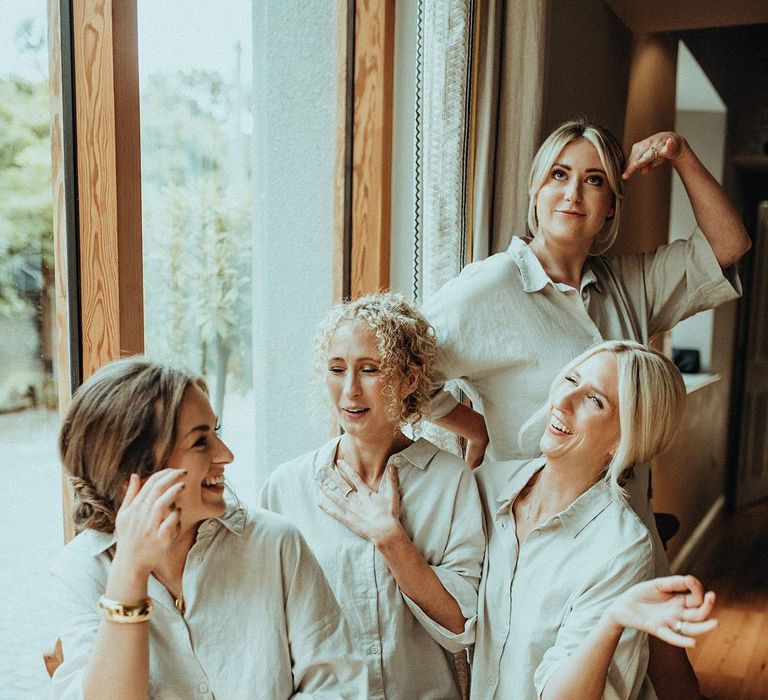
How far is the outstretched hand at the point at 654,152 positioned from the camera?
1826 millimetres

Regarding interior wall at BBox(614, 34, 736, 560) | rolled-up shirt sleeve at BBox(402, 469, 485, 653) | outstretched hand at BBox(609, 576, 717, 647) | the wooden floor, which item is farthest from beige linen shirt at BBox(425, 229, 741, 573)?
the wooden floor

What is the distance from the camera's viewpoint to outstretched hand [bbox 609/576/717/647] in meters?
1.12

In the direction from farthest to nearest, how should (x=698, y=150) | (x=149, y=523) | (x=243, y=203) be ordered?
(x=698, y=150), (x=243, y=203), (x=149, y=523)

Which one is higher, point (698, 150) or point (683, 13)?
point (683, 13)

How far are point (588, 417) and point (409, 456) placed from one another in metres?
0.34

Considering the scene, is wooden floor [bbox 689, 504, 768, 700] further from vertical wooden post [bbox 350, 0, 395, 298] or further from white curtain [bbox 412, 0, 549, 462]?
vertical wooden post [bbox 350, 0, 395, 298]

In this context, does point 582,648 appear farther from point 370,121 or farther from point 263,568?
point 370,121

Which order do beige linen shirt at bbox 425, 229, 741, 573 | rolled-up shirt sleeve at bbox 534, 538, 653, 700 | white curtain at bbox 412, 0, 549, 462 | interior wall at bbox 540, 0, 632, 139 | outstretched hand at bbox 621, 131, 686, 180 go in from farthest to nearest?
interior wall at bbox 540, 0, 632, 139, white curtain at bbox 412, 0, 549, 462, outstretched hand at bbox 621, 131, 686, 180, beige linen shirt at bbox 425, 229, 741, 573, rolled-up shirt sleeve at bbox 534, 538, 653, 700

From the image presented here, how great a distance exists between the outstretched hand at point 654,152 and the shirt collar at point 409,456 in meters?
0.76

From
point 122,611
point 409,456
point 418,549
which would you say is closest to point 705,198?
point 409,456

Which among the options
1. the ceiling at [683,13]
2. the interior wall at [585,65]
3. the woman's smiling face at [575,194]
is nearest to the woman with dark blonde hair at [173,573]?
the woman's smiling face at [575,194]

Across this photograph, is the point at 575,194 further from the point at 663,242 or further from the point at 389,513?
the point at 663,242

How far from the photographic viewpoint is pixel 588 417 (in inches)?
57.2

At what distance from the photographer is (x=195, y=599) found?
1205 mm
